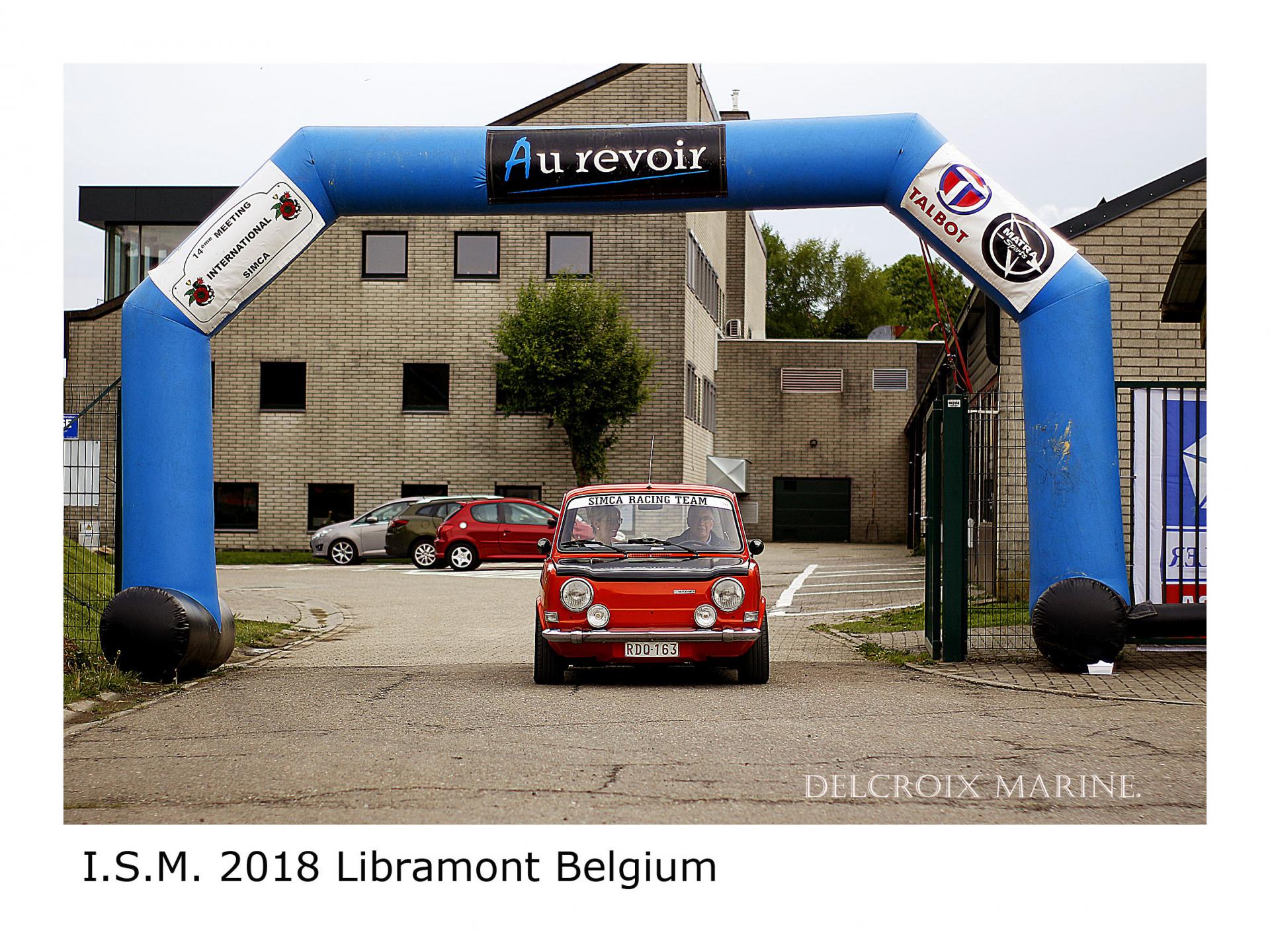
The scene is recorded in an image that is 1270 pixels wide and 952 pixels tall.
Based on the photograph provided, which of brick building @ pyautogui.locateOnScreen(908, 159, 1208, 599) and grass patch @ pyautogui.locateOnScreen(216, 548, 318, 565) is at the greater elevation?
brick building @ pyautogui.locateOnScreen(908, 159, 1208, 599)

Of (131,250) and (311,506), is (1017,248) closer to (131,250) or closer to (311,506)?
(311,506)

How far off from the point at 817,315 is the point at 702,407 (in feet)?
120

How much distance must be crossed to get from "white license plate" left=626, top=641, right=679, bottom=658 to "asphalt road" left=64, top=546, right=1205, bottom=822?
288 millimetres

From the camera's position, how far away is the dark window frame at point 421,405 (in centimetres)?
3369

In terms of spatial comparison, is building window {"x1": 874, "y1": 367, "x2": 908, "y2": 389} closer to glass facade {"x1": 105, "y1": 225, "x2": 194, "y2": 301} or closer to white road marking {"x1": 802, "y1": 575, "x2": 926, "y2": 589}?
white road marking {"x1": 802, "y1": 575, "x2": 926, "y2": 589}

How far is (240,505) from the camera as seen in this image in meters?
34.2

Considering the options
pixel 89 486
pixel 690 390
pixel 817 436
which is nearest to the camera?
pixel 89 486

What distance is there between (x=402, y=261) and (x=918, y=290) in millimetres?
47021

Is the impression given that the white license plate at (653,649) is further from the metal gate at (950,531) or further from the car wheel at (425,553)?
the car wheel at (425,553)

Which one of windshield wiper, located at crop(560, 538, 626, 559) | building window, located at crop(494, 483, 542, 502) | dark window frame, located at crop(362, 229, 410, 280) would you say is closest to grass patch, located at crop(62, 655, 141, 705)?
windshield wiper, located at crop(560, 538, 626, 559)

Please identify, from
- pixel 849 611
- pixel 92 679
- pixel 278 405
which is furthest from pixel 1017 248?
pixel 278 405

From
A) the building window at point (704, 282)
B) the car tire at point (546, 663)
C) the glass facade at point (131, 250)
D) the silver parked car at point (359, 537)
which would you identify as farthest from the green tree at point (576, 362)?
the car tire at point (546, 663)

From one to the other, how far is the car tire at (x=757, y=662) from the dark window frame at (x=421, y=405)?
79.8ft

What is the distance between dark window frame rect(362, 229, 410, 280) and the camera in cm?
3338
